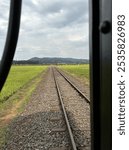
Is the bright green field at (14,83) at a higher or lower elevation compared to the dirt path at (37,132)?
lower

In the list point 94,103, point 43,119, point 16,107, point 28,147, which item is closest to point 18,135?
point 28,147

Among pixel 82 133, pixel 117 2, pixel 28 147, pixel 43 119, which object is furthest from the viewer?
pixel 43 119

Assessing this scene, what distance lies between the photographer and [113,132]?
1.05m

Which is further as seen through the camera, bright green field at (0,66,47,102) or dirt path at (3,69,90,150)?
bright green field at (0,66,47,102)

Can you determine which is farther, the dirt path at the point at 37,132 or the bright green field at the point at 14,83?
the bright green field at the point at 14,83

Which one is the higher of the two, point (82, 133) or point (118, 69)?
point (118, 69)

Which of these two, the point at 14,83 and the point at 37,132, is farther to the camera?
the point at 14,83

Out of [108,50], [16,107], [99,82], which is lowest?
[16,107]

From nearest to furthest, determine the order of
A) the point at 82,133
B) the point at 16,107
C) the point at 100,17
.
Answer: the point at 100,17 < the point at 82,133 < the point at 16,107

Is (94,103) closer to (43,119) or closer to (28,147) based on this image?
(28,147)

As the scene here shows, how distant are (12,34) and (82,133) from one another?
6.67 m

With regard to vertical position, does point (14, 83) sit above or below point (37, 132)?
below

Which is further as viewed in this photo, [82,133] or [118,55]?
[82,133]

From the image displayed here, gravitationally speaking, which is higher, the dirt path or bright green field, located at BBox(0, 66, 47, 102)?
the dirt path
